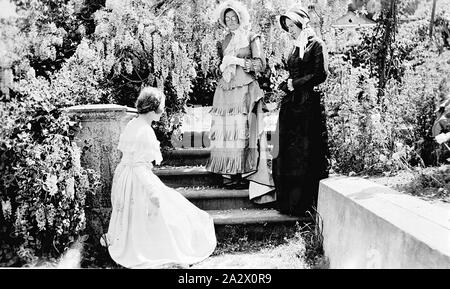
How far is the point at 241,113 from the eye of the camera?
16.9 ft

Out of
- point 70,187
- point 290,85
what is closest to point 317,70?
point 290,85

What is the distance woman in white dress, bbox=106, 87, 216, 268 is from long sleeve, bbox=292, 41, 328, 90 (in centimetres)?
155

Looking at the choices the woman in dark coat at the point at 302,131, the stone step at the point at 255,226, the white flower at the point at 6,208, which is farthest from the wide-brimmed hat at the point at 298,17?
the white flower at the point at 6,208

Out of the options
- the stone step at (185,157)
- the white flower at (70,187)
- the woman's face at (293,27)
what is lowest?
the white flower at (70,187)

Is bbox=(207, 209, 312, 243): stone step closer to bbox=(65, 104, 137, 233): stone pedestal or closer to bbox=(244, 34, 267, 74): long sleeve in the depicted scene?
bbox=(65, 104, 137, 233): stone pedestal

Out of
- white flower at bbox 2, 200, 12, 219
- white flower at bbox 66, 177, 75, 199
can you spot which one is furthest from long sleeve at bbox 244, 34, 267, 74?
white flower at bbox 2, 200, 12, 219

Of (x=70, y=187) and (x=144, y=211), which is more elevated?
(x=70, y=187)

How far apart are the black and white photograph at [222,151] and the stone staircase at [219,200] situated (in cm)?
2

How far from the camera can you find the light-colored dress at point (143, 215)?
3.81 metres

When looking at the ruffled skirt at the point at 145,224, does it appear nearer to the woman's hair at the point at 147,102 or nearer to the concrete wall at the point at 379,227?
the woman's hair at the point at 147,102

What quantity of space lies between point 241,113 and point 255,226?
1262 mm

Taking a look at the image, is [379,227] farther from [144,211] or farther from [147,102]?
[147,102]

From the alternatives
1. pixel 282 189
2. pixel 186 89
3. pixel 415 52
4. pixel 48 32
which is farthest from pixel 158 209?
pixel 415 52

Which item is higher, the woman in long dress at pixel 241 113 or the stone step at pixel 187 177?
the woman in long dress at pixel 241 113
